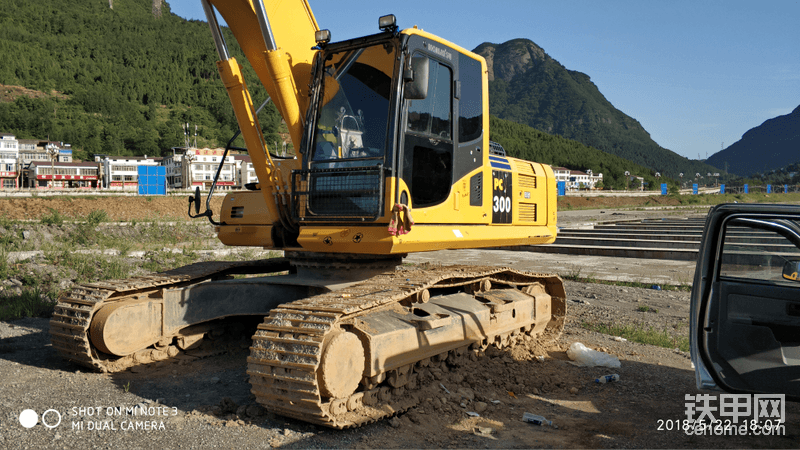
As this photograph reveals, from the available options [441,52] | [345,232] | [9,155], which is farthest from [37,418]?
[9,155]

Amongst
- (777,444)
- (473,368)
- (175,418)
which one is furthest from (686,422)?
(175,418)

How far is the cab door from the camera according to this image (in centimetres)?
371

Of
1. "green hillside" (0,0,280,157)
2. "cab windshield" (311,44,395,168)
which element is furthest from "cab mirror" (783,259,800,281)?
"green hillside" (0,0,280,157)

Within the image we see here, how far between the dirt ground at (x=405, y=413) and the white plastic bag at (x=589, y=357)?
3.8 inches

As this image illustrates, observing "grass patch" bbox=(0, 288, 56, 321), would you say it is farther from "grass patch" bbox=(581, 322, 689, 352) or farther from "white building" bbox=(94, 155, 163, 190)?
"white building" bbox=(94, 155, 163, 190)

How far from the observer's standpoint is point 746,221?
3797mm

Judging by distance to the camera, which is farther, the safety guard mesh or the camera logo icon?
the safety guard mesh

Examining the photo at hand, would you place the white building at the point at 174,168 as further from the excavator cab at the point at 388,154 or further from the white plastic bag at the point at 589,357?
the white plastic bag at the point at 589,357

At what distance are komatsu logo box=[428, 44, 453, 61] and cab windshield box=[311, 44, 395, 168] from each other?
46 centimetres

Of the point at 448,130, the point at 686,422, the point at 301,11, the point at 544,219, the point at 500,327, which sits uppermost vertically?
the point at 301,11

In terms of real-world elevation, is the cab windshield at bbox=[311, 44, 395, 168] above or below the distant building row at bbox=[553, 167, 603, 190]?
below

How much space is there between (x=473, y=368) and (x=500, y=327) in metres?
0.71

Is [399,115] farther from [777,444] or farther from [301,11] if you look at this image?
[777,444]

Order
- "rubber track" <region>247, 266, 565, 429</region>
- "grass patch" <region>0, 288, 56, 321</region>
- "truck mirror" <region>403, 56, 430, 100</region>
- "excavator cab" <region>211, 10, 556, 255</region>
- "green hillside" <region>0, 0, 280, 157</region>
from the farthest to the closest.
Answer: "green hillside" <region>0, 0, 280, 157</region>, "grass patch" <region>0, 288, 56, 321</region>, "excavator cab" <region>211, 10, 556, 255</region>, "truck mirror" <region>403, 56, 430, 100</region>, "rubber track" <region>247, 266, 565, 429</region>
